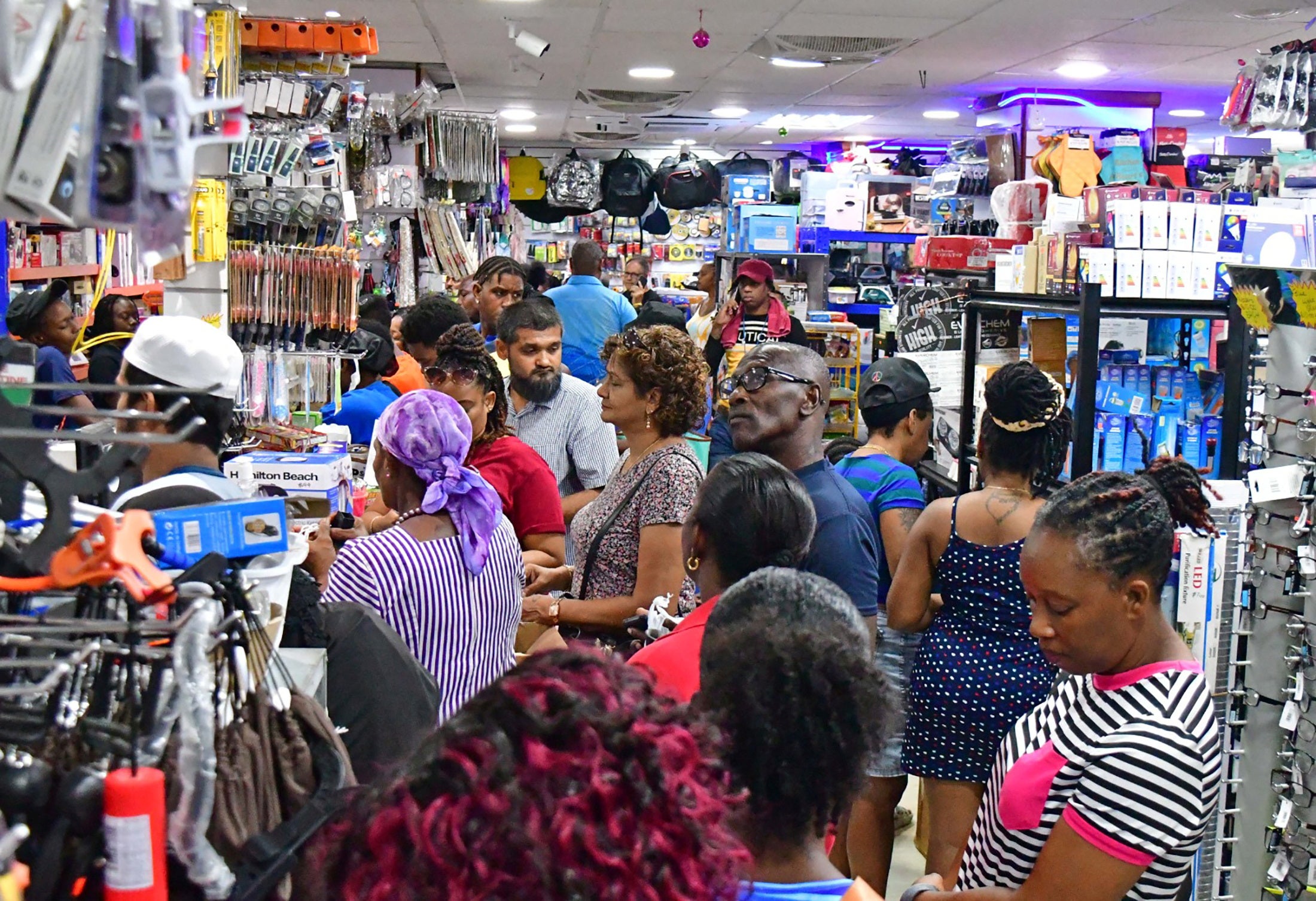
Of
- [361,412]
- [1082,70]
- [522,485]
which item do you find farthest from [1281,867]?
[1082,70]

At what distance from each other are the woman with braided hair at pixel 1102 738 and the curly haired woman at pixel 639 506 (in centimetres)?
101

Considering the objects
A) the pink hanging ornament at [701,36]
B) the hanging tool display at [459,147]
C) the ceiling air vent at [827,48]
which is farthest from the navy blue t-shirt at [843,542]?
the hanging tool display at [459,147]

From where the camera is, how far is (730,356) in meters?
6.93

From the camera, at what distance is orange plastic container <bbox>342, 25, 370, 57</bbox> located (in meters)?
5.22

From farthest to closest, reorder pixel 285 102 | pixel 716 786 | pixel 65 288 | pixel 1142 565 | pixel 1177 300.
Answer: pixel 65 288 < pixel 285 102 < pixel 1177 300 < pixel 1142 565 < pixel 716 786

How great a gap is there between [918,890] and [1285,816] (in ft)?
3.97

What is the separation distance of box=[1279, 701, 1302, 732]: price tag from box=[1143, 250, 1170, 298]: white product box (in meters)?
1.45

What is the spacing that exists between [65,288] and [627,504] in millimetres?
4698

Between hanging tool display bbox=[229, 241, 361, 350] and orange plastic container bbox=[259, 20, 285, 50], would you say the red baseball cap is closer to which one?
hanging tool display bbox=[229, 241, 361, 350]

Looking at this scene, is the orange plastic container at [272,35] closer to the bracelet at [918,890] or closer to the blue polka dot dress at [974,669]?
the blue polka dot dress at [974,669]

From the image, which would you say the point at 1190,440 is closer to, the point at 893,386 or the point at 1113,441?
the point at 1113,441

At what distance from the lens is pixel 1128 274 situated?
3.73 m

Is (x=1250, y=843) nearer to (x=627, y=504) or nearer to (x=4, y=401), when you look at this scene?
(x=627, y=504)

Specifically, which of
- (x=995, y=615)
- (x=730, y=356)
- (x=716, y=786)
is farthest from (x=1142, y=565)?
(x=730, y=356)
